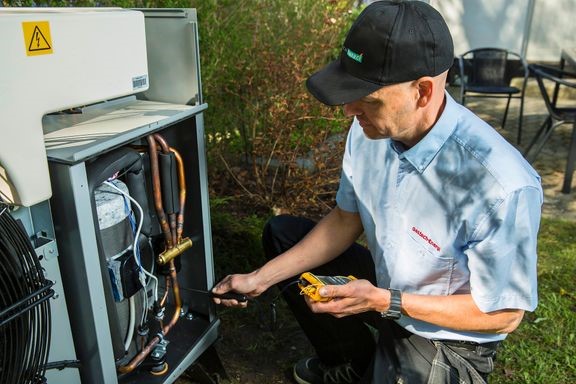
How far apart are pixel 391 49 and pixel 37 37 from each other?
0.91 m

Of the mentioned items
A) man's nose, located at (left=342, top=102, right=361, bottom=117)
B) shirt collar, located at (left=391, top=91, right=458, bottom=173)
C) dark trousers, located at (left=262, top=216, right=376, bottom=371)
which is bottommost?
dark trousers, located at (left=262, top=216, right=376, bottom=371)

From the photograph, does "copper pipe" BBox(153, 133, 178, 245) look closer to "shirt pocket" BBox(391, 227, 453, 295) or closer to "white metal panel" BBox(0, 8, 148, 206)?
"white metal panel" BBox(0, 8, 148, 206)

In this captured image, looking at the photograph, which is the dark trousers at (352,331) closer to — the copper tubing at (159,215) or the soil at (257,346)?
the soil at (257,346)

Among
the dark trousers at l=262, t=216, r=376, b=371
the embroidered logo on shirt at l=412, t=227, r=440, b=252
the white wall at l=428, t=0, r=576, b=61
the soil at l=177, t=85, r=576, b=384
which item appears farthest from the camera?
the white wall at l=428, t=0, r=576, b=61

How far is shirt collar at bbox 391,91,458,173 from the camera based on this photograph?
1727mm

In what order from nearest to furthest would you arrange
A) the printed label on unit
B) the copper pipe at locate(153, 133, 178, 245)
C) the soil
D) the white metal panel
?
the white metal panel < the printed label on unit < the copper pipe at locate(153, 133, 178, 245) < the soil

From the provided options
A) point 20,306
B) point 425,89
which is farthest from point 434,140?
point 20,306

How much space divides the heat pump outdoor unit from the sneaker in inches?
16.7

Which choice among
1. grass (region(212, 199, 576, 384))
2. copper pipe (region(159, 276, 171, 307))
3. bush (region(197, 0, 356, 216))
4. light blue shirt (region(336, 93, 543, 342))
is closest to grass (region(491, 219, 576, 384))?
grass (region(212, 199, 576, 384))

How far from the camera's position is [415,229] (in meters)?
1.82

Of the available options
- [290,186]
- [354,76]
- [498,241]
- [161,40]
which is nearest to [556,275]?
[290,186]

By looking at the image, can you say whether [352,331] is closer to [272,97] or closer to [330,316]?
[330,316]

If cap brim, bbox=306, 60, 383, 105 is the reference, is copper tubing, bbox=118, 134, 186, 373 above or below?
below

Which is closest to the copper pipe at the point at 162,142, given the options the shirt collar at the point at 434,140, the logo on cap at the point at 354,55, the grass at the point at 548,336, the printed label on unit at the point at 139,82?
the printed label on unit at the point at 139,82
